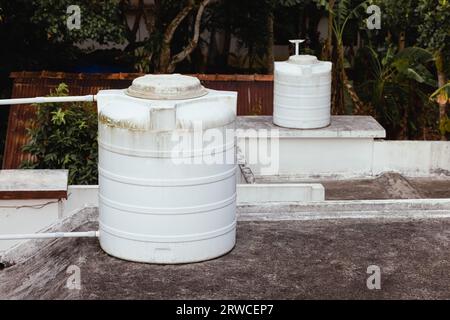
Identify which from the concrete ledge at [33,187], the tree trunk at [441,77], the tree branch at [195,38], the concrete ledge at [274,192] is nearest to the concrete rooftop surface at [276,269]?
the concrete ledge at [274,192]

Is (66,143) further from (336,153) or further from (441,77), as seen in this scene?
(441,77)

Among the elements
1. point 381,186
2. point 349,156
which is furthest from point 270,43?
point 381,186

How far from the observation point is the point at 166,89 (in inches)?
247

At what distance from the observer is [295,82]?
12945 millimetres

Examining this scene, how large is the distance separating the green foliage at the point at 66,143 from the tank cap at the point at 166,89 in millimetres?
6606

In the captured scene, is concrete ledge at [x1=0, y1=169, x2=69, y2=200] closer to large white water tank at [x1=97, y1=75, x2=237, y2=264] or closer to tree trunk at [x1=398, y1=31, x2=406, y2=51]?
large white water tank at [x1=97, y1=75, x2=237, y2=264]

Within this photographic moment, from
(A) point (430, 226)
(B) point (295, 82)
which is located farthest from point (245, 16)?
(A) point (430, 226)

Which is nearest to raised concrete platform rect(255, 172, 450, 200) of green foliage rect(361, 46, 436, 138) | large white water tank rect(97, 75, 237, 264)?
green foliage rect(361, 46, 436, 138)

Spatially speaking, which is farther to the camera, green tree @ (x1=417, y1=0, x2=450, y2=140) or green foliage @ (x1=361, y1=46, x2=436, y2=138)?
green foliage @ (x1=361, y1=46, x2=436, y2=138)

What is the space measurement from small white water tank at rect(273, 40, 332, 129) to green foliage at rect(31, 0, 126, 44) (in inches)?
151

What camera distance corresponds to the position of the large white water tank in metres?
6.08

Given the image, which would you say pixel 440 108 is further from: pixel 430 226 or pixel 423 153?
pixel 430 226

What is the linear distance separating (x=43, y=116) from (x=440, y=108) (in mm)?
7147
